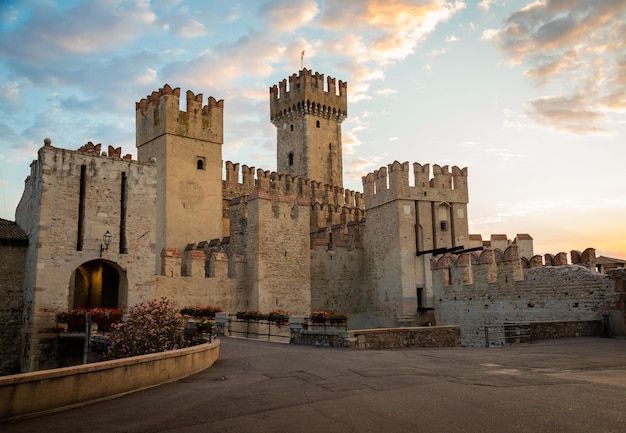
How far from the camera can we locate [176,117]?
100 feet

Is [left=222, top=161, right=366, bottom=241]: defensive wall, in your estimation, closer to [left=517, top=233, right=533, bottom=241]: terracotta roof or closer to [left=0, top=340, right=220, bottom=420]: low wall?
[left=517, top=233, right=533, bottom=241]: terracotta roof

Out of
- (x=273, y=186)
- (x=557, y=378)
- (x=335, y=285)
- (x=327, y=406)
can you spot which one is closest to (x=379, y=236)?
(x=335, y=285)

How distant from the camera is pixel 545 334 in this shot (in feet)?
58.5

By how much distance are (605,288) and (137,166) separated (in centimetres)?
1920

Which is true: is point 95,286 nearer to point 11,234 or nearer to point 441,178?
point 11,234

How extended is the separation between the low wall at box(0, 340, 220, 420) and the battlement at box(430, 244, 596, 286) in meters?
15.6

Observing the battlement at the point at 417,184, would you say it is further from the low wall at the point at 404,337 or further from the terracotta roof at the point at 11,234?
the terracotta roof at the point at 11,234

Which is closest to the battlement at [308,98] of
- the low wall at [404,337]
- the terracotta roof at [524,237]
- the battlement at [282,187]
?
the battlement at [282,187]

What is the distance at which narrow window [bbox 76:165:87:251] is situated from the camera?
68.6 ft

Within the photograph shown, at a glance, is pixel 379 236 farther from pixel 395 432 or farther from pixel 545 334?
pixel 395 432

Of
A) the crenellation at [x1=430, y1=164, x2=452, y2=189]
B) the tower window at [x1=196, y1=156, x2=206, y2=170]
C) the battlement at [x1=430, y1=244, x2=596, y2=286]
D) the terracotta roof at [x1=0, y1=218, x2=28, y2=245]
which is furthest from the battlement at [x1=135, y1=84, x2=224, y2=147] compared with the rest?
the battlement at [x1=430, y1=244, x2=596, y2=286]

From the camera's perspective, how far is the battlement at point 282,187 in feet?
119

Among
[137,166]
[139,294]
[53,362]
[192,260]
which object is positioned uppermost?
[137,166]

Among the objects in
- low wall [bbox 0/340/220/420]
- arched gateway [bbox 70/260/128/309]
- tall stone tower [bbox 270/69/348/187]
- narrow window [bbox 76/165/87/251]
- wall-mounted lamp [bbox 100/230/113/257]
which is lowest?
low wall [bbox 0/340/220/420]
